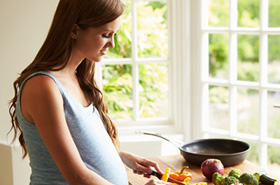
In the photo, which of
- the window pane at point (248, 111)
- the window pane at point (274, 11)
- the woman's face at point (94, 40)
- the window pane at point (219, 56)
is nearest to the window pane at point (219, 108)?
the window pane at point (248, 111)

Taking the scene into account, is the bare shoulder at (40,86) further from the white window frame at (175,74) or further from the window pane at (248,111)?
the window pane at (248,111)

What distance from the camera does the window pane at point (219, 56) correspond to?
7.80m

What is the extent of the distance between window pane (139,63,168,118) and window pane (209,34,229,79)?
15.1ft

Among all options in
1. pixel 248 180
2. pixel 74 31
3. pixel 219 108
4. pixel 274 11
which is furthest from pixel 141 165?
pixel 274 11

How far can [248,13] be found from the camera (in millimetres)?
7684

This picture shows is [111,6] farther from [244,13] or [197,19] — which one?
[244,13]

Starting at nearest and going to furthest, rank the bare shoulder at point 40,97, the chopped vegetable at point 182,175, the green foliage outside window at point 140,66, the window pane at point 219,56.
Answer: the bare shoulder at point 40,97, the chopped vegetable at point 182,175, the green foliage outside window at point 140,66, the window pane at point 219,56

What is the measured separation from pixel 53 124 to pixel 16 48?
64.1 inches

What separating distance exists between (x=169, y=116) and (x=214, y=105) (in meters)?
4.34

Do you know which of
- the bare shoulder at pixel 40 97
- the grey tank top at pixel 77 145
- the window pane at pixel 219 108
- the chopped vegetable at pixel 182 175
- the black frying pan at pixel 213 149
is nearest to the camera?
the bare shoulder at pixel 40 97

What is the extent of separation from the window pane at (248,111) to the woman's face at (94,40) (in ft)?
19.8

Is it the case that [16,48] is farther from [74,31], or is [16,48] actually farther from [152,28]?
[74,31]

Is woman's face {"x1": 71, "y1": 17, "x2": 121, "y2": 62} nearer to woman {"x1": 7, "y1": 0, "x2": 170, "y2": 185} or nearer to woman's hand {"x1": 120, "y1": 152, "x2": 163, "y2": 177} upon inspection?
woman {"x1": 7, "y1": 0, "x2": 170, "y2": 185}

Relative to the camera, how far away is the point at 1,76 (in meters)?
2.82
